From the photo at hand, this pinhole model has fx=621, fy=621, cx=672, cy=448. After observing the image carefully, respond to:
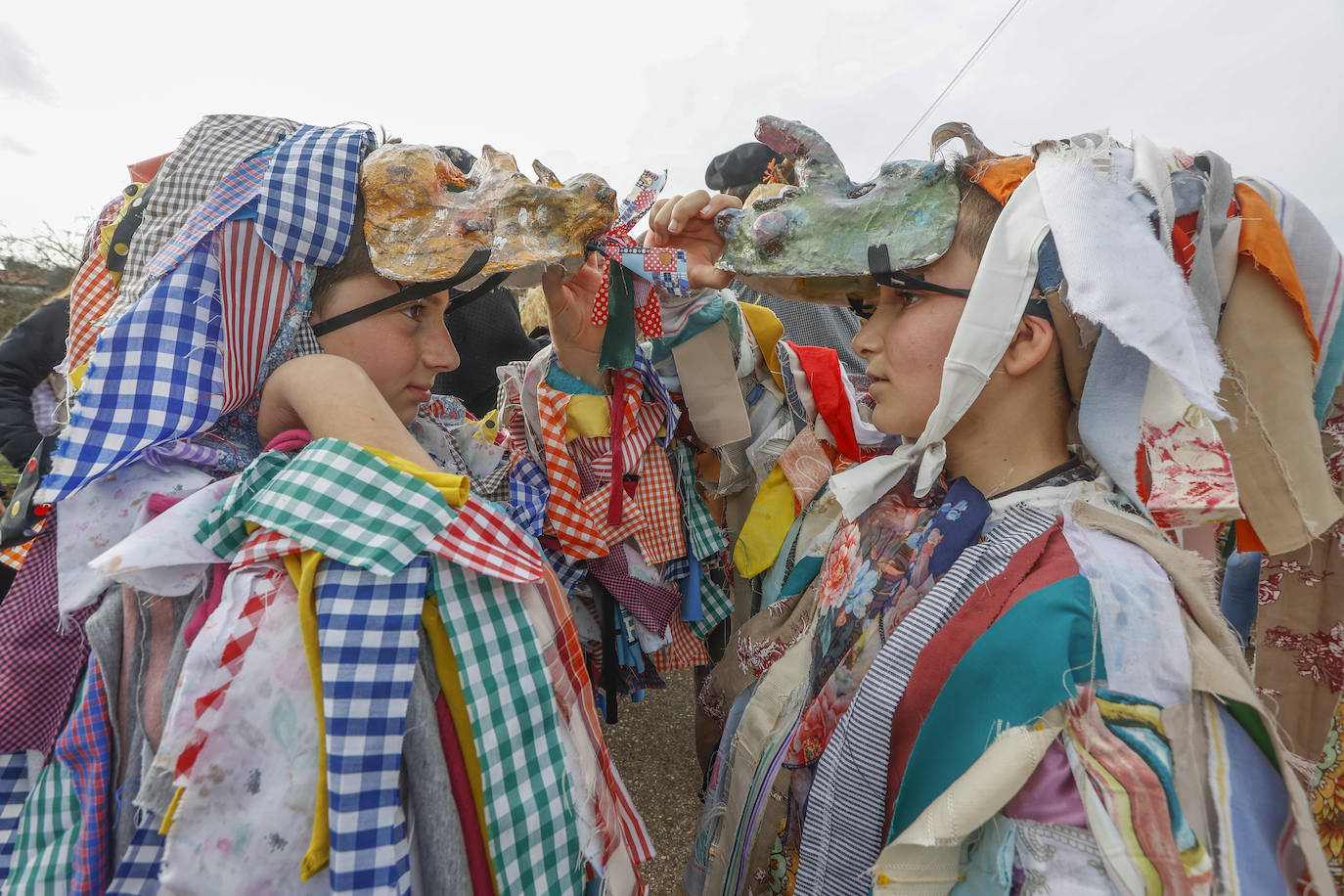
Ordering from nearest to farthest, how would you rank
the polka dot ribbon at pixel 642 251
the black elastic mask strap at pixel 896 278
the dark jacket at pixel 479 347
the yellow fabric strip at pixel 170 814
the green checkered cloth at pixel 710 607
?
the yellow fabric strip at pixel 170 814, the black elastic mask strap at pixel 896 278, the polka dot ribbon at pixel 642 251, the green checkered cloth at pixel 710 607, the dark jacket at pixel 479 347

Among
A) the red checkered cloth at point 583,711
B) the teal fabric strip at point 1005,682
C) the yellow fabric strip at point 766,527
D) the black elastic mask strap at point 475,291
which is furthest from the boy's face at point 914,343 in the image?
the black elastic mask strap at point 475,291

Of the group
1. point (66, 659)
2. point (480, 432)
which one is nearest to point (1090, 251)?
point (480, 432)

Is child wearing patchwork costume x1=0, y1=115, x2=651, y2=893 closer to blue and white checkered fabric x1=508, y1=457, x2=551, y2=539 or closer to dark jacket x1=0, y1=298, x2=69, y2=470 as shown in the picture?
blue and white checkered fabric x1=508, y1=457, x2=551, y2=539

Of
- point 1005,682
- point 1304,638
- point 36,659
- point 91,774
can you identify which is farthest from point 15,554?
point 1304,638

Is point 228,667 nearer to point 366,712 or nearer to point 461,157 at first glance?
point 366,712

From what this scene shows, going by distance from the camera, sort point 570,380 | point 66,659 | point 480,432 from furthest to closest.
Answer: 1. point 570,380
2. point 480,432
3. point 66,659

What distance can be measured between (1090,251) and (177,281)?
1549 millimetres

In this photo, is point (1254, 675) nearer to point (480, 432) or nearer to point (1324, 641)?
point (1324, 641)

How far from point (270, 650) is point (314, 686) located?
7 centimetres

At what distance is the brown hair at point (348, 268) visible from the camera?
1.29 m

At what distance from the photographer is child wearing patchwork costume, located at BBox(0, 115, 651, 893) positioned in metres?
0.78

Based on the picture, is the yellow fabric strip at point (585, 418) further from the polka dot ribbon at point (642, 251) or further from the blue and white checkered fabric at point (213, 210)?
the blue and white checkered fabric at point (213, 210)

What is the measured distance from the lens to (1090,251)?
1.01 m

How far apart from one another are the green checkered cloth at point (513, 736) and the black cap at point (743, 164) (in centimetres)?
334
